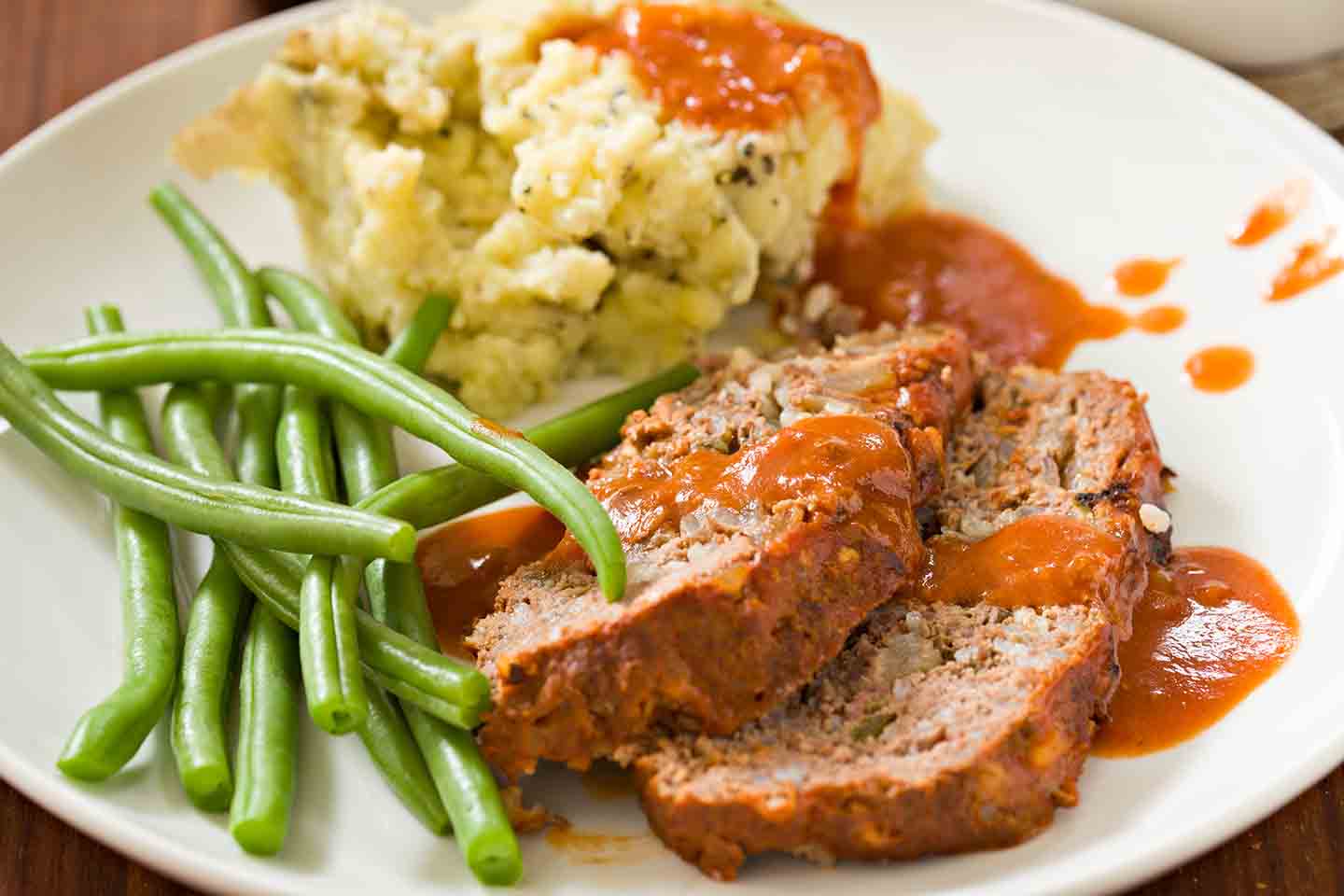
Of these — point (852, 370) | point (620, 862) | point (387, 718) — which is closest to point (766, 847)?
point (620, 862)

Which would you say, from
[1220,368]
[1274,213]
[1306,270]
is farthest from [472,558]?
[1274,213]

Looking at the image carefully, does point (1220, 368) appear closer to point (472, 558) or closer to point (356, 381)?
point (472, 558)

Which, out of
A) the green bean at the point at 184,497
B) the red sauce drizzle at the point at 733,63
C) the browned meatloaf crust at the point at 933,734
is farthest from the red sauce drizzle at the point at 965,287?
the green bean at the point at 184,497

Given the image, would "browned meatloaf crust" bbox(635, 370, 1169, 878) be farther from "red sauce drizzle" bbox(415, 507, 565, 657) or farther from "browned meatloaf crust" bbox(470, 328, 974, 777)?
"red sauce drizzle" bbox(415, 507, 565, 657)

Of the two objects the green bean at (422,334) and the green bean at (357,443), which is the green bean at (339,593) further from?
the green bean at (422,334)

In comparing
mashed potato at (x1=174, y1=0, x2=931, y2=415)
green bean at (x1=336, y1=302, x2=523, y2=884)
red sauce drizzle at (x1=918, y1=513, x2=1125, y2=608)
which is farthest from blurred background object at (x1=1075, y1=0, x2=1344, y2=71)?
green bean at (x1=336, y1=302, x2=523, y2=884)

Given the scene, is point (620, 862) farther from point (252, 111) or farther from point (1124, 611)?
point (252, 111)
